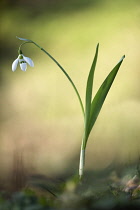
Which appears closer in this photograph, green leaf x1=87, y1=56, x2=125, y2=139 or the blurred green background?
green leaf x1=87, y1=56, x2=125, y2=139

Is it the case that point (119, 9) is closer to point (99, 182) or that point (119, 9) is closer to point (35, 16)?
point (35, 16)

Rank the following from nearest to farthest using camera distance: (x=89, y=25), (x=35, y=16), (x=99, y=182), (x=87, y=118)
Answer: (x=99, y=182), (x=87, y=118), (x=89, y=25), (x=35, y=16)

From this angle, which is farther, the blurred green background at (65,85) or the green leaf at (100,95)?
the blurred green background at (65,85)

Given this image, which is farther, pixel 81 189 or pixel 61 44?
pixel 61 44

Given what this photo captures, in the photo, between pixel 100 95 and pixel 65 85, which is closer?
pixel 100 95

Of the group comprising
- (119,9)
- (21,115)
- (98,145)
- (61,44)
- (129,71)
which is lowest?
(98,145)

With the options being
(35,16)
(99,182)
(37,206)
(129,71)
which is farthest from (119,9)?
(37,206)

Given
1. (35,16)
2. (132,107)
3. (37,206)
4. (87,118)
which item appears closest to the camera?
(37,206)

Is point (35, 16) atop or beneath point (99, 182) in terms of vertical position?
atop
